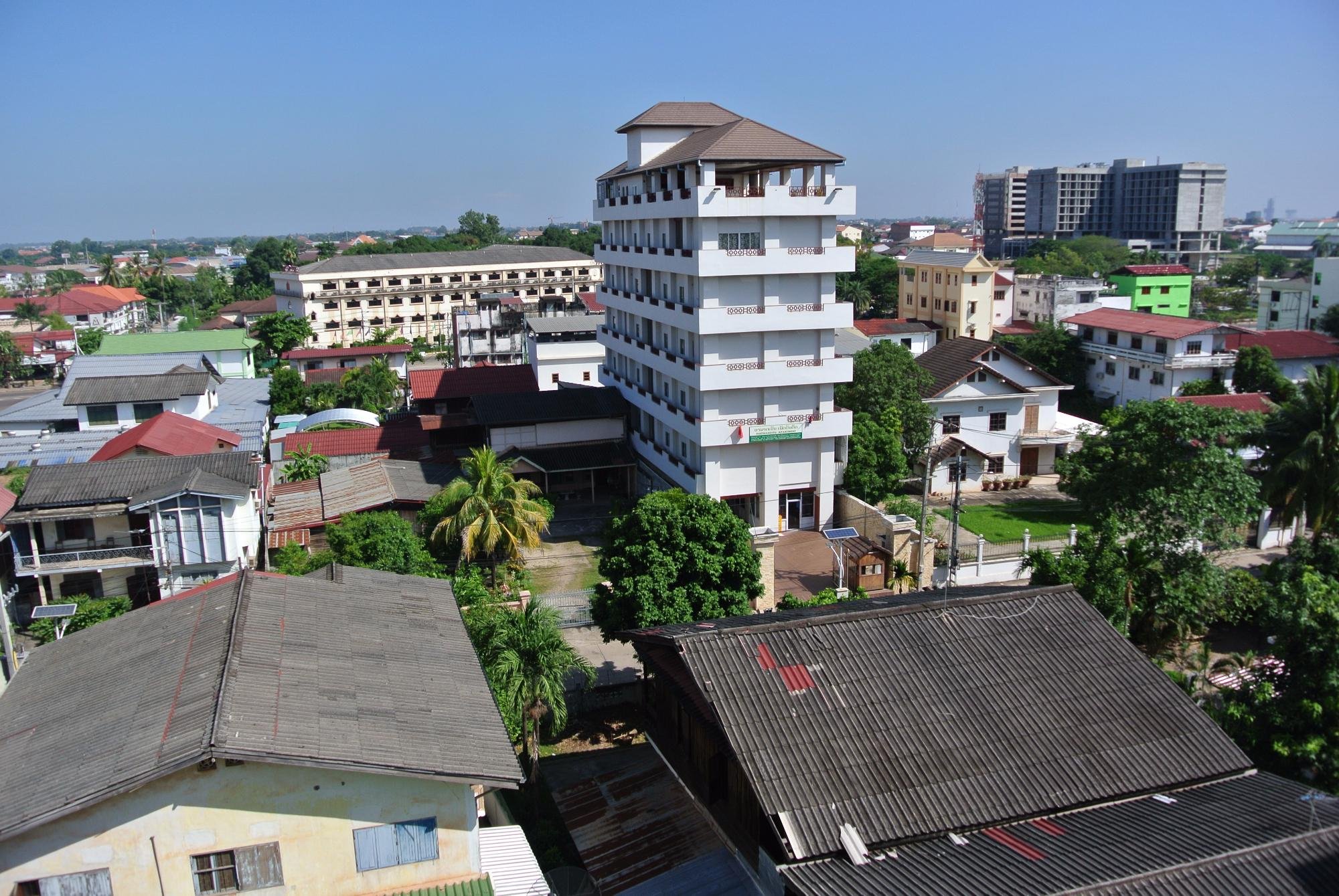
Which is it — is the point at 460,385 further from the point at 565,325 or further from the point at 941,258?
the point at 941,258

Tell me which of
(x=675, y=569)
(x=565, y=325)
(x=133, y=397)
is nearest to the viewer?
(x=675, y=569)

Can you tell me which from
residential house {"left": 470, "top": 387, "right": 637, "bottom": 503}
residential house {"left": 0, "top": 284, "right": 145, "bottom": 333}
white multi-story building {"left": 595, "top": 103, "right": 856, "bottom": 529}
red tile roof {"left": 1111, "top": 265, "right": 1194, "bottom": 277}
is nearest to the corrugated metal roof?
white multi-story building {"left": 595, "top": 103, "right": 856, "bottom": 529}

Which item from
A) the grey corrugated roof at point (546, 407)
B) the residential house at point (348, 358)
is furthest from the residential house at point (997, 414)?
the residential house at point (348, 358)

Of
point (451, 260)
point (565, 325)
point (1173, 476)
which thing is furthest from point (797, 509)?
point (451, 260)

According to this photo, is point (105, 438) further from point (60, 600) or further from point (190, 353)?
point (60, 600)

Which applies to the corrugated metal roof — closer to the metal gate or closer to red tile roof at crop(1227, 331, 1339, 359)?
the metal gate

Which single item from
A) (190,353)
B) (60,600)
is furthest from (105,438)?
(60,600)

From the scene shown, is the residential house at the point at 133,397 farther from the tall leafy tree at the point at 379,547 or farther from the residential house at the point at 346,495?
the tall leafy tree at the point at 379,547
